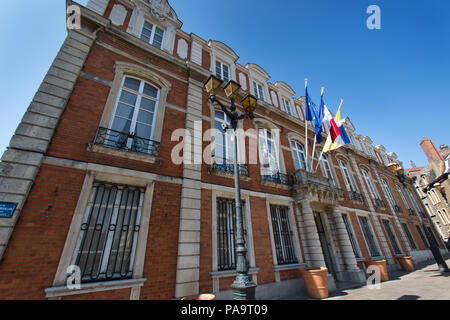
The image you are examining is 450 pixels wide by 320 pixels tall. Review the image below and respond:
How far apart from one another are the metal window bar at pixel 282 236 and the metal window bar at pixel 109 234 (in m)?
5.68

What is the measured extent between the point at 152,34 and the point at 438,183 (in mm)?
41402

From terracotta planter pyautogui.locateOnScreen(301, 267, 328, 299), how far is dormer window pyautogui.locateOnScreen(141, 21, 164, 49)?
11556 mm

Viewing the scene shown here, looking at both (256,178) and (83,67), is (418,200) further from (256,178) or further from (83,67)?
(83,67)

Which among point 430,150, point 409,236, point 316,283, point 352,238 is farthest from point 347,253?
point 430,150

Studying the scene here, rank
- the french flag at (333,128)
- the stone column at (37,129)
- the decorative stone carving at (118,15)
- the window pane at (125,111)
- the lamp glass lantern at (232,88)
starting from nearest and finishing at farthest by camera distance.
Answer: the stone column at (37,129), the lamp glass lantern at (232,88), the window pane at (125,111), the decorative stone carving at (118,15), the french flag at (333,128)

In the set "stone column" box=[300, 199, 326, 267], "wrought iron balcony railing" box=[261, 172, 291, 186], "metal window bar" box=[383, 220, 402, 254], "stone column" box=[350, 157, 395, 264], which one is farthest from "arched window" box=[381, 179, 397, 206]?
"wrought iron balcony railing" box=[261, 172, 291, 186]

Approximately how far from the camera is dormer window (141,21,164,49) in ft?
27.6

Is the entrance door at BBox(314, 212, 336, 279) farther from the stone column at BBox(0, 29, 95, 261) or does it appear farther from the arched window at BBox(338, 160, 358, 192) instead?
the stone column at BBox(0, 29, 95, 261)

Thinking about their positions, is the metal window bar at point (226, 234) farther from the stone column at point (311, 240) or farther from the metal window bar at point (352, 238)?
the metal window bar at point (352, 238)

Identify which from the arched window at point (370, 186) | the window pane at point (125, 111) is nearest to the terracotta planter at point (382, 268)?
the arched window at point (370, 186)

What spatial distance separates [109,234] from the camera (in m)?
4.78

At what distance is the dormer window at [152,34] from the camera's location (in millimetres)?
8407

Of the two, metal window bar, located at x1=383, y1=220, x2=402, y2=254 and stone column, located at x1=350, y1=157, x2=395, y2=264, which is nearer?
stone column, located at x1=350, y1=157, x2=395, y2=264

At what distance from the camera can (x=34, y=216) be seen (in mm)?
4035
